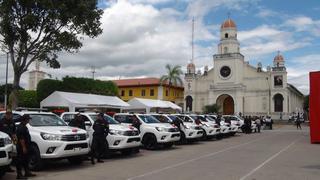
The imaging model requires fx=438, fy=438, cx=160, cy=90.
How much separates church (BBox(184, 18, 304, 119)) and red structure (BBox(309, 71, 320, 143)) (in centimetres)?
5386

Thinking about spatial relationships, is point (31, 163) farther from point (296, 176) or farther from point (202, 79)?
point (202, 79)

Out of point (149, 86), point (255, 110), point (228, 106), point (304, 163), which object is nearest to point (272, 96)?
point (255, 110)

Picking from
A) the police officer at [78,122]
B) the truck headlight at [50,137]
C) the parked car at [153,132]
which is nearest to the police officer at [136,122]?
the parked car at [153,132]

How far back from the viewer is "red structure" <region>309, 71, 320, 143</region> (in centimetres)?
2398

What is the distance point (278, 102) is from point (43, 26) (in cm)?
6321

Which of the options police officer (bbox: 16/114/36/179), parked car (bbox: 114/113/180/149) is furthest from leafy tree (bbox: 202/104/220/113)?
police officer (bbox: 16/114/36/179)

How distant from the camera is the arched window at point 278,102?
7812cm

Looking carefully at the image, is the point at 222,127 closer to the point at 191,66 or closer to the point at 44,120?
the point at 44,120

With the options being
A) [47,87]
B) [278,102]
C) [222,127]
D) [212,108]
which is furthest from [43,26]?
[278,102]

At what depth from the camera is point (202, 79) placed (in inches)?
3440

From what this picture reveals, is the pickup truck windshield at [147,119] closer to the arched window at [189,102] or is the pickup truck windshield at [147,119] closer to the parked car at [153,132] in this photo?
the parked car at [153,132]

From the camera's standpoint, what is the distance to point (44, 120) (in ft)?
44.8

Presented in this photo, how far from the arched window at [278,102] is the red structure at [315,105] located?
181 ft

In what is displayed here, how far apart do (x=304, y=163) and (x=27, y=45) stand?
47.8ft
